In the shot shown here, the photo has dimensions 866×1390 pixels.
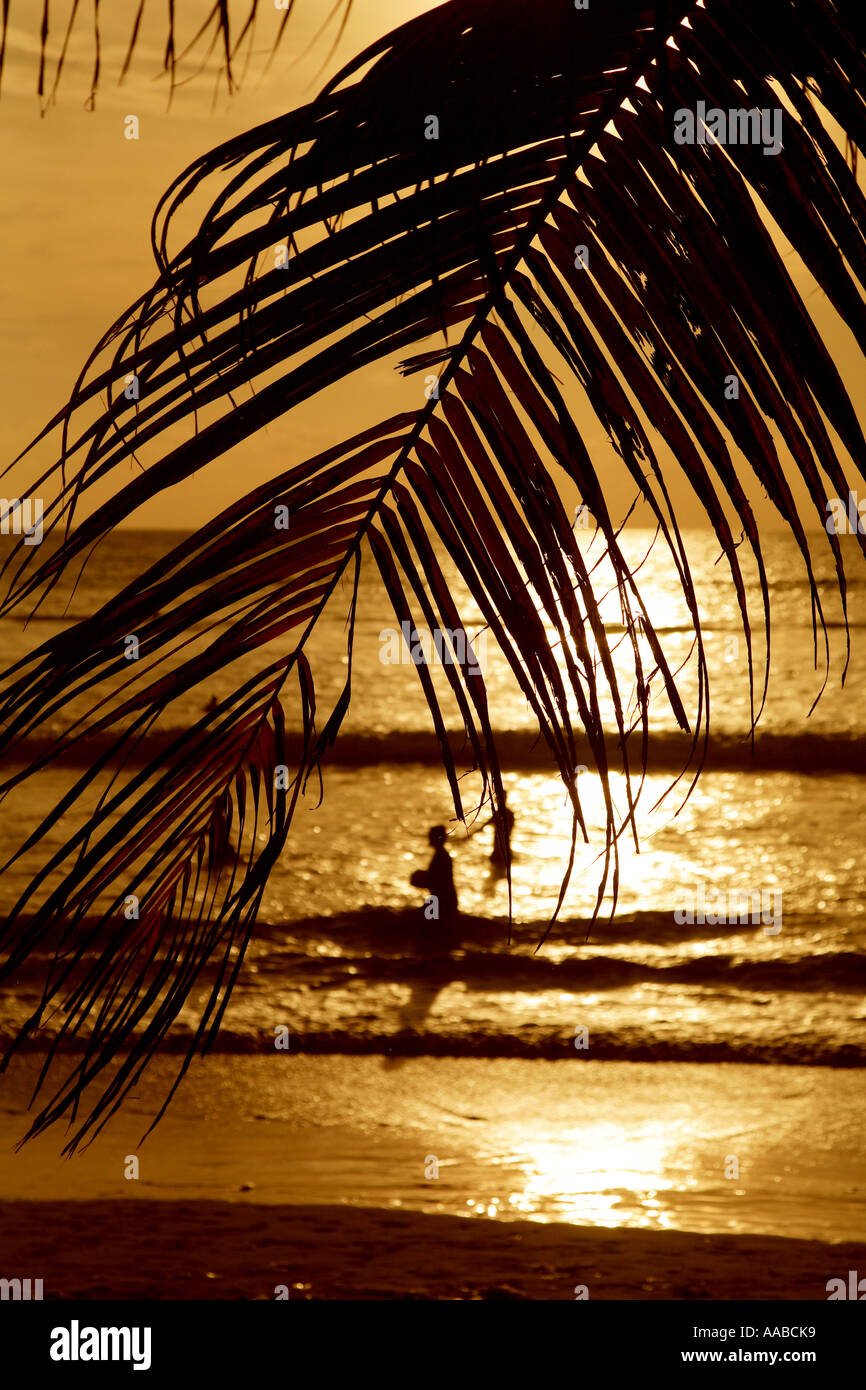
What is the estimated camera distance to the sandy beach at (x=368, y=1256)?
16.3 feet

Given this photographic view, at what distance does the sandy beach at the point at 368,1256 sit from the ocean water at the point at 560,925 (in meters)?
1.93

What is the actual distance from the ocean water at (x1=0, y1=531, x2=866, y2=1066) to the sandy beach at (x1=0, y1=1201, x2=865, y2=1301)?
1926mm

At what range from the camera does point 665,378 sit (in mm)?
773

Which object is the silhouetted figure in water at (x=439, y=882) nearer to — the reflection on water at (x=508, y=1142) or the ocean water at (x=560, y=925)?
the ocean water at (x=560, y=925)

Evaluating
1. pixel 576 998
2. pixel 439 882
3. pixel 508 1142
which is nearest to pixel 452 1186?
pixel 508 1142

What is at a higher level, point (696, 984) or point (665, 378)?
point (665, 378)

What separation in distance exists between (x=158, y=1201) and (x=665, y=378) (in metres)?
5.84

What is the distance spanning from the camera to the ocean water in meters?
8.65

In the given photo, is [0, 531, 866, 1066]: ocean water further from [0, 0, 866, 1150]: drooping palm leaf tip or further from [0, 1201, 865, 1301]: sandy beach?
[0, 0, 866, 1150]: drooping palm leaf tip

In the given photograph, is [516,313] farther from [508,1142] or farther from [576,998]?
[576,998]

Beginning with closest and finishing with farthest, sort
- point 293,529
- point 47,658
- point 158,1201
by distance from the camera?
point 47,658
point 293,529
point 158,1201

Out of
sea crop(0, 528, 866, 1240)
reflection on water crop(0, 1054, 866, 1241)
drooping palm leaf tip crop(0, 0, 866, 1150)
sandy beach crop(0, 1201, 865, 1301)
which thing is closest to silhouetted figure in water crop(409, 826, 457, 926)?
sea crop(0, 528, 866, 1240)

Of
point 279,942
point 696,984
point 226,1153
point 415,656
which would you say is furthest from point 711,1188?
point 415,656

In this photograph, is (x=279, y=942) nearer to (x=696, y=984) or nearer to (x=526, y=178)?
(x=696, y=984)
